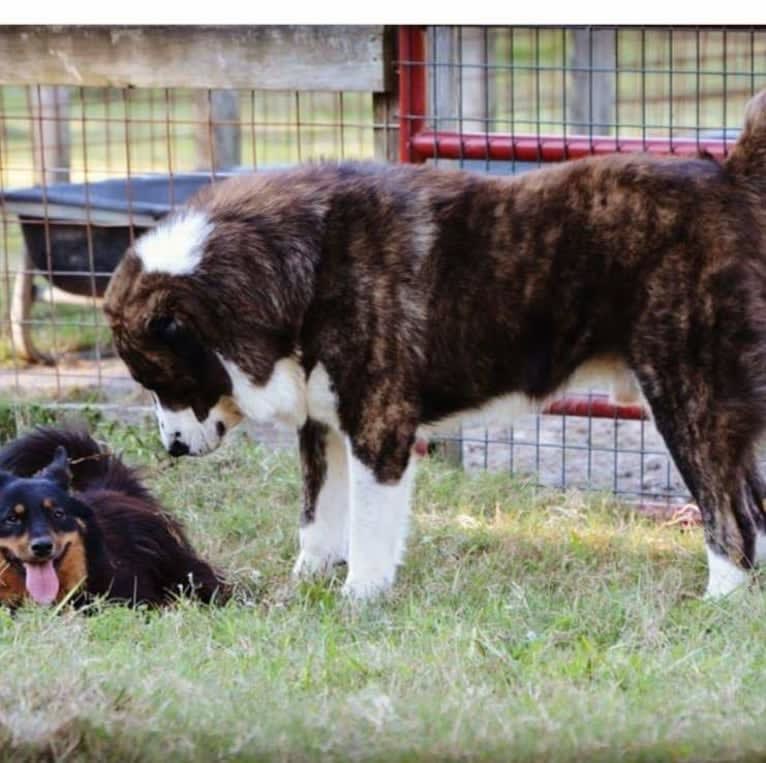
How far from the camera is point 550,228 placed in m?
5.66

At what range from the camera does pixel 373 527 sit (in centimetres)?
582

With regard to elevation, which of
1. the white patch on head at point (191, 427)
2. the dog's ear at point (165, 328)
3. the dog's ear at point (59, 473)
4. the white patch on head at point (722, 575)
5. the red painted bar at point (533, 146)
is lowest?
the white patch on head at point (722, 575)

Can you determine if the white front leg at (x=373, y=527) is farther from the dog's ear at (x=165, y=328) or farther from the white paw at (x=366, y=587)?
the dog's ear at (x=165, y=328)

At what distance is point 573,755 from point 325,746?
492mm

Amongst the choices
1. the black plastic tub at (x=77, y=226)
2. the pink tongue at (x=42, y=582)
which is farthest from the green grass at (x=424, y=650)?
the black plastic tub at (x=77, y=226)

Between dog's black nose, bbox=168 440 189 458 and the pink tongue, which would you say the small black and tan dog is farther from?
dog's black nose, bbox=168 440 189 458

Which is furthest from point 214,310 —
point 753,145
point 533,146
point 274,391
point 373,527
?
point 533,146

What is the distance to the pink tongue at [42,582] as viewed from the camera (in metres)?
5.53

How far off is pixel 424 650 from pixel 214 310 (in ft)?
4.69

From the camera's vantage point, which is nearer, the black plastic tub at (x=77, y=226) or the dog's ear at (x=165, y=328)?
the dog's ear at (x=165, y=328)

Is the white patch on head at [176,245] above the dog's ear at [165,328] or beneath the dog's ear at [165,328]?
above

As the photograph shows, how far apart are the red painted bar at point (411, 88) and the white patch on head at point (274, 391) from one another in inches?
70.8

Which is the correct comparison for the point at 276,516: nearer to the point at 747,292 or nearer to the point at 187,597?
the point at 187,597

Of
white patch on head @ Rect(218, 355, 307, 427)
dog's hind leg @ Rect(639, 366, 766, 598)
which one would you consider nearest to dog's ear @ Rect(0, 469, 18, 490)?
white patch on head @ Rect(218, 355, 307, 427)
